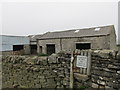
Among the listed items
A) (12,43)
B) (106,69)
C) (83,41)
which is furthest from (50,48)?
(106,69)

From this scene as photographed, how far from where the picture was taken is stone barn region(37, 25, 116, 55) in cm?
1622

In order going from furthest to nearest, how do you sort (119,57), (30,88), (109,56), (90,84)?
1. (30,88)
2. (90,84)
3. (109,56)
4. (119,57)

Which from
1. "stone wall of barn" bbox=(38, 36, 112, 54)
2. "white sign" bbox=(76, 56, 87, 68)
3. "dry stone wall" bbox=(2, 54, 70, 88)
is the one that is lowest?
"dry stone wall" bbox=(2, 54, 70, 88)

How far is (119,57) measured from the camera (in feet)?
11.7

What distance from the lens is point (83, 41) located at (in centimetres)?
1762

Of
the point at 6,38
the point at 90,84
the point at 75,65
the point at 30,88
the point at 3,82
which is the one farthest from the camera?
the point at 6,38

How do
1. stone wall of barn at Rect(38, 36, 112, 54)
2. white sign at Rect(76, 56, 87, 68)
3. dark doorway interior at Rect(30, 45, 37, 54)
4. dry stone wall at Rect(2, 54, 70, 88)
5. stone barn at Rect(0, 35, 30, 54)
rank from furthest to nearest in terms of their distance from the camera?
dark doorway interior at Rect(30, 45, 37, 54), stone barn at Rect(0, 35, 30, 54), stone wall of barn at Rect(38, 36, 112, 54), dry stone wall at Rect(2, 54, 70, 88), white sign at Rect(76, 56, 87, 68)

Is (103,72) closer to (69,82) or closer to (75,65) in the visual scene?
(75,65)

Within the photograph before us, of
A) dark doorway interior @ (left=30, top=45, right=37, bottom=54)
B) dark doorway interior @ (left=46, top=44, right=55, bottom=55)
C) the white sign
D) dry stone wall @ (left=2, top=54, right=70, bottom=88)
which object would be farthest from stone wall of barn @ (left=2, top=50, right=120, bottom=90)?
dark doorway interior @ (left=30, top=45, right=37, bottom=54)

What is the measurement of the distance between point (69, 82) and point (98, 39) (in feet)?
41.2

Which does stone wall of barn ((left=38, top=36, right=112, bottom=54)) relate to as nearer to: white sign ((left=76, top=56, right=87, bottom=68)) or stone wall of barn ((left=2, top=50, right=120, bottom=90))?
stone wall of barn ((left=2, top=50, right=120, bottom=90))

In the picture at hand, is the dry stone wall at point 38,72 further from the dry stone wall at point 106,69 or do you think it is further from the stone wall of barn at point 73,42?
the stone wall of barn at point 73,42

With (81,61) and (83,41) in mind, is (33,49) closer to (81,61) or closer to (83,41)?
(83,41)

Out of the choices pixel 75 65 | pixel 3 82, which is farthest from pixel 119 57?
pixel 3 82
